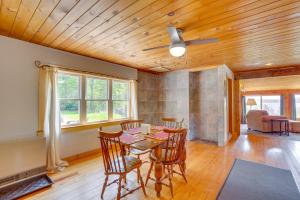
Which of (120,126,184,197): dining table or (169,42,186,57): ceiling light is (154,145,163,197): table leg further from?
(169,42,186,57): ceiling light

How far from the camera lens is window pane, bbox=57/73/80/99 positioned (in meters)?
3.50

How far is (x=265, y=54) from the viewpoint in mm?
3580

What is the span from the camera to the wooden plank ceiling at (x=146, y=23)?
173cm

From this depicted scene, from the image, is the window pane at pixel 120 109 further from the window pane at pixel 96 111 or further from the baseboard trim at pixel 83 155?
the baseboard trim at pixel 83 155

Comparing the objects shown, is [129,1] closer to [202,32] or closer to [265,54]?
[202,32]

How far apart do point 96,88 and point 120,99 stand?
85 cm

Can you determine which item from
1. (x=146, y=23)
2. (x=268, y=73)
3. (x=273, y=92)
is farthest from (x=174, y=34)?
(x=273, y=92)

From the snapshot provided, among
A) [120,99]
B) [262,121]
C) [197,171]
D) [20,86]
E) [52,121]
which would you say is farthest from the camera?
[262,121]

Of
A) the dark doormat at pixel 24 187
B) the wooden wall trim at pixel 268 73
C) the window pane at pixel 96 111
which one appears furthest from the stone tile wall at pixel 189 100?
the dark doormat at pixel 24 187

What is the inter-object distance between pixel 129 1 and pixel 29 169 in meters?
2.99

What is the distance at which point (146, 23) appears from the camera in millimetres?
2125

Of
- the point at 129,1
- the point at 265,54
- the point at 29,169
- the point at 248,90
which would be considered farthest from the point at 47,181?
the point at 248,90

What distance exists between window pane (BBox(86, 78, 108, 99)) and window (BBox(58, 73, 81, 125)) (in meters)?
0.24

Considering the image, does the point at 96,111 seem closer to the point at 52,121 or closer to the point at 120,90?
the point at 120,90
